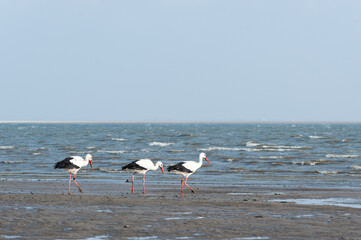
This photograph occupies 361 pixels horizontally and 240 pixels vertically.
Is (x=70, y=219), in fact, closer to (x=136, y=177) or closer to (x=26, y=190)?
(x=26, y=190)

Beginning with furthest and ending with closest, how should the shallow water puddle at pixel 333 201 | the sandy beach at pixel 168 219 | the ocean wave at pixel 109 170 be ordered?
1. the ocean wave at pixel 109 170
2. the shallow water puddle at pixel 333 201
3. the sandy beach at pixel 168 219

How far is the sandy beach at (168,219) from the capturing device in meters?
10.4

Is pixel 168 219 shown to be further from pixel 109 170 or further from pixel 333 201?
pixel 109 170

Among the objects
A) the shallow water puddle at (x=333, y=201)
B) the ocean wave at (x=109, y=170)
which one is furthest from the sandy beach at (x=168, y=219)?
the ocean wave at (x=109, y=170)

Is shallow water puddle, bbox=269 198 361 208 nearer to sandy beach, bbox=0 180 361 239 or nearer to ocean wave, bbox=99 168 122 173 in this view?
sandy beach, bbox=0 180 361 239

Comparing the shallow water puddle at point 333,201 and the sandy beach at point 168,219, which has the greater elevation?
the sandy beach at point 168,219

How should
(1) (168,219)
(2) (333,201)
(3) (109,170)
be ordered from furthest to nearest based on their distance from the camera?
(3) (109,170), (2) (333,201), (1) (168,219)

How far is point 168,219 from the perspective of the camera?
39.4 ft

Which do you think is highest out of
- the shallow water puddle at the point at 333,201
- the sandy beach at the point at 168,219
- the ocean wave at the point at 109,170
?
the sandy beach at the point at 168,219

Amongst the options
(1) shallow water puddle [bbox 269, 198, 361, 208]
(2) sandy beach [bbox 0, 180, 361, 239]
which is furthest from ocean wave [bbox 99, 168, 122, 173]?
(1) shallow water puddle [bbox 269, 198, 361, 208]

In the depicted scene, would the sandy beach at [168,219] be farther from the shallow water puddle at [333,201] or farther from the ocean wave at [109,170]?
the ocean wave at [109,170]

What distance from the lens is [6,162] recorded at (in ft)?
117

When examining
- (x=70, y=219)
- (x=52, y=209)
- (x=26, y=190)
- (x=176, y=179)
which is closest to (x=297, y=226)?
(x=70, y=219)

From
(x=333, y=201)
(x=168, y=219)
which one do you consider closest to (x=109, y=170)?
(x=333, y=201)
